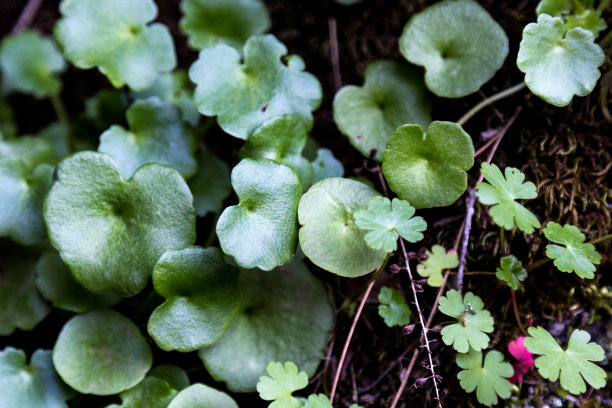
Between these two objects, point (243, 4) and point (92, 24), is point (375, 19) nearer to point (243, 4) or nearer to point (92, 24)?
point (243, 4)

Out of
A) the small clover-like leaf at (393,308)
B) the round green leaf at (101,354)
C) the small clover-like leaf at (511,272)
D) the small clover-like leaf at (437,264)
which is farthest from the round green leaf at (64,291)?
the small clover-like leaf at (511,272)

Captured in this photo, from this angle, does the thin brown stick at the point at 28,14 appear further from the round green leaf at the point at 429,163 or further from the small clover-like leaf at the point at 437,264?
the small clover-like leaf at the point at 437,264

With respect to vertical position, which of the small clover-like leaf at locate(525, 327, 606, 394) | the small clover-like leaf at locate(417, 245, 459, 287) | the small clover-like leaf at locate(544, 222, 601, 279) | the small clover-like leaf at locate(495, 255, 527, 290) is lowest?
the small clover-like leaf at locate(525, 327, 606, 394)

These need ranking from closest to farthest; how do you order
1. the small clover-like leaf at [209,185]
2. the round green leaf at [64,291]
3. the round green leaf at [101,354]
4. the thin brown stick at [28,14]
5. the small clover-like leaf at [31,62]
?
the round green leaf at [101,354] < the round green leaf at [64,291] < the small clover-like leaf at [209,185] < the small clover-like leaf at [31,62] < the thin brown stick at [28,14]

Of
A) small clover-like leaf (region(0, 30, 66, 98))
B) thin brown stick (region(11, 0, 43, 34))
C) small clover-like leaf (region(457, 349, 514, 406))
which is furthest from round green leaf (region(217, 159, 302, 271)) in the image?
thin brown stick (region(11, 0, 43, 34))

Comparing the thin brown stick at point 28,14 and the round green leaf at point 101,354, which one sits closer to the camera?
the round green leaf at point 101,354

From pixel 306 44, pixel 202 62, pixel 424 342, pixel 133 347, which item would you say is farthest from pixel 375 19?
pixel 133 347

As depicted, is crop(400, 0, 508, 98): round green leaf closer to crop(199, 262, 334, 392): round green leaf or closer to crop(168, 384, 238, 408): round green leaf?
crop(199, 262, 334, 392): round green leaf
